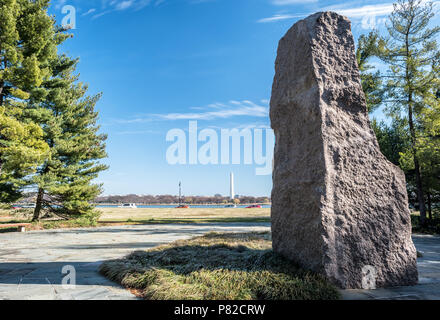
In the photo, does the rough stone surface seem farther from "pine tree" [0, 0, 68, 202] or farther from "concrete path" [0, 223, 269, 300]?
"pine tree" [0, 0, 68, 202]

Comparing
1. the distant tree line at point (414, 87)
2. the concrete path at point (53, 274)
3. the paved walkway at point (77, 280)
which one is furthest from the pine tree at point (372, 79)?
the concrete path at point (53, 274)

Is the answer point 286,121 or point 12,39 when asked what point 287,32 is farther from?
point 12,39

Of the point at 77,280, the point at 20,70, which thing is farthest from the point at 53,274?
the point at 20,70

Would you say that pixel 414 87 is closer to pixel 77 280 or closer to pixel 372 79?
pixel 372 79

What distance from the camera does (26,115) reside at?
12.0 meters

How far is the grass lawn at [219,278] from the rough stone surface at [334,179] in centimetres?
34

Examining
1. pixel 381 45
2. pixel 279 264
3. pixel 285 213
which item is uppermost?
pixel 381 45

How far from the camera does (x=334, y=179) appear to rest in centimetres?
370


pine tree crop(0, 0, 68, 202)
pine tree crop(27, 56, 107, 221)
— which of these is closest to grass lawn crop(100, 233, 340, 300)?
pine tree crop(0, 0, 68, 202)

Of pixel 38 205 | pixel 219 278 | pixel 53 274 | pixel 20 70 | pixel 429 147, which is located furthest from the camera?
pixel 38 205

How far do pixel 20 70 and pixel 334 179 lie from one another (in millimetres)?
11259

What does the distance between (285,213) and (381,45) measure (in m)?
13.6

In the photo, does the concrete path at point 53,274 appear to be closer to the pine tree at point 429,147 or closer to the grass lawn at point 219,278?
the grass lawn at point 219,278
